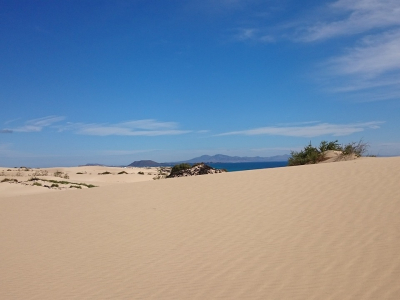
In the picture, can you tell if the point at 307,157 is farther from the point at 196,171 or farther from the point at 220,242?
the point at 220,242

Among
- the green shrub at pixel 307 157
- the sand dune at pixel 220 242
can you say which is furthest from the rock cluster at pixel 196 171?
the sand dune at pixel 220 242

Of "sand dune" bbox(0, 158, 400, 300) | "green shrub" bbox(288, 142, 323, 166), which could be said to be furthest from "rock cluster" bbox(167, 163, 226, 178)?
"sand dune" bbox(0, 158, 400, 300)

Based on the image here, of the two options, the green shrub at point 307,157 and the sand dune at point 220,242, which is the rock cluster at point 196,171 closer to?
the green shrub at point 307,157

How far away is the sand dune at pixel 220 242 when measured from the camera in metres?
4.84

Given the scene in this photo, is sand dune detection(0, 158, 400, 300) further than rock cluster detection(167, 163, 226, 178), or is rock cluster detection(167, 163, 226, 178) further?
rock cluster detection(167, 163, 226, 178)

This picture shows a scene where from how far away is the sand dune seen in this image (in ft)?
15.9

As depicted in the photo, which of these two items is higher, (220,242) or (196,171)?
(196,171)

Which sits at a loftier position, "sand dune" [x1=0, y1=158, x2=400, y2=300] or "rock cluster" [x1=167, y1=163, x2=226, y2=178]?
"rock cluster" [x1=167, y1=163, x2=226, y2=178]

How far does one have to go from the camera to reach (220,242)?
663 cm

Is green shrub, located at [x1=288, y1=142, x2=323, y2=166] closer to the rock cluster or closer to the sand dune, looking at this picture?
the rock cluster

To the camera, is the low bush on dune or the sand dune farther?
the low bush on dune

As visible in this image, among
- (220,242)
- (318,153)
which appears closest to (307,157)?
(318,153)

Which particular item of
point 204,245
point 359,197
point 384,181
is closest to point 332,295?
point 204,245

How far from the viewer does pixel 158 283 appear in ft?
16.7
